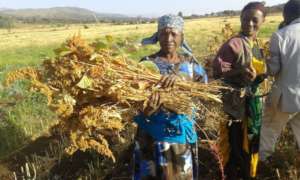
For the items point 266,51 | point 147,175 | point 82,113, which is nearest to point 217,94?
point 147,175

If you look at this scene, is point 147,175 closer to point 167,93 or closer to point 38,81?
point 167,93

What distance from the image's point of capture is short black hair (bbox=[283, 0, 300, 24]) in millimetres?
3492

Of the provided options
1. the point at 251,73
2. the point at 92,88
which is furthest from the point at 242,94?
the point at 92,88

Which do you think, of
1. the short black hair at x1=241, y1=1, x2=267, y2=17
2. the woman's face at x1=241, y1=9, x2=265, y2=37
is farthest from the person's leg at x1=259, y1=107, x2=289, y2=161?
the short black hair at x1=241, y1=1, x2=267, y2=17

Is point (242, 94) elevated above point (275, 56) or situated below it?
below

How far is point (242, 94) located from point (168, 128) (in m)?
0.79

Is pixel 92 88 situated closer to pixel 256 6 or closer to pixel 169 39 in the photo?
pixel 169 39

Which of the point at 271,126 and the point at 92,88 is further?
the point at 271,126

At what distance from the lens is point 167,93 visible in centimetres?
278

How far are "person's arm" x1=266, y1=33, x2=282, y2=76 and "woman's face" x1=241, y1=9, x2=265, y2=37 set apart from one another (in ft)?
0.63

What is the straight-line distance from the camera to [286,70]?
3441 mm

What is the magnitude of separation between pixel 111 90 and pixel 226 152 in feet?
5.14

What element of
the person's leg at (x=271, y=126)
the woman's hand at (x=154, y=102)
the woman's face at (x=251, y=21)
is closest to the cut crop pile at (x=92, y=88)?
the woman's hand at (x=154, y=102)

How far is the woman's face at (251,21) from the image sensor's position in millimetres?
3527
